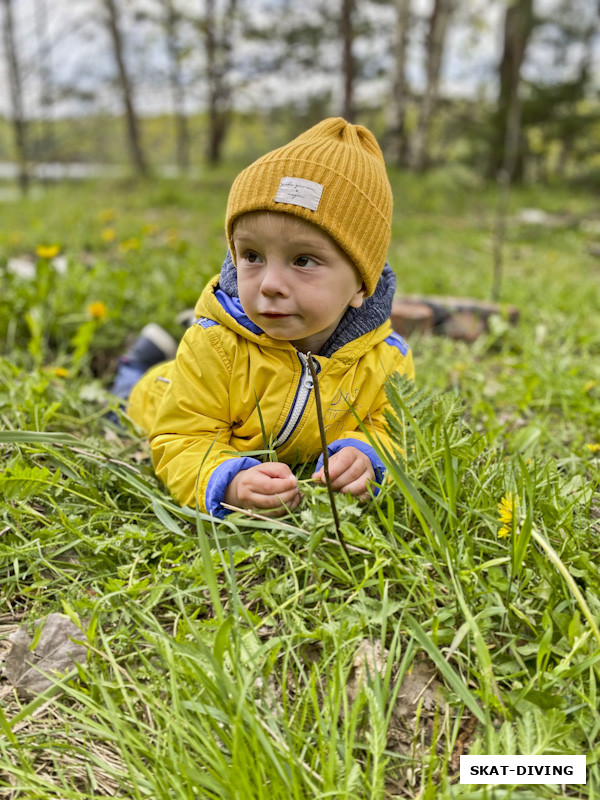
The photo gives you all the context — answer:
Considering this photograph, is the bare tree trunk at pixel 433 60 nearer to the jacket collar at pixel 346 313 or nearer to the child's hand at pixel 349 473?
the jacket collar at pixel 346 313

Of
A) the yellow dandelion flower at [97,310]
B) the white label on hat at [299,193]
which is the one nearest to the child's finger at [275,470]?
the white label on hat at [299,193]

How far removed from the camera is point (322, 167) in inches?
67.1

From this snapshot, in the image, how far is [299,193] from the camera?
1.65 meters

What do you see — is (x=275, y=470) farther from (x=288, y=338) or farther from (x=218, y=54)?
(x=218, y=54)

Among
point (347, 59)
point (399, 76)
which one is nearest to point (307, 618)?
point (347, 59)

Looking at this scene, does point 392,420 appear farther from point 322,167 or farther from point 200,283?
point 200,283

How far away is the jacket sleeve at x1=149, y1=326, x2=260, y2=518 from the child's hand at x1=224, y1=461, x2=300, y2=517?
0.29 ft

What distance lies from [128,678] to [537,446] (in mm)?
1661

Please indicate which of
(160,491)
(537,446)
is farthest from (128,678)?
(537,446)

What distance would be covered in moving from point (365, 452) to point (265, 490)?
1.18 ft

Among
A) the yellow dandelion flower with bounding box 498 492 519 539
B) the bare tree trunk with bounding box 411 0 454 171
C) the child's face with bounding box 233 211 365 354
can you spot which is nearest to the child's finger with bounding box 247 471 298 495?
the child's face with bounding box 233 211 365 354

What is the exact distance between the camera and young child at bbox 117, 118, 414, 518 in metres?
1.68

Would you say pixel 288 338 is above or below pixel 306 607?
above

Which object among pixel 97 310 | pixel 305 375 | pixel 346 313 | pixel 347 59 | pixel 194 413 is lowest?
pixel 97 310
